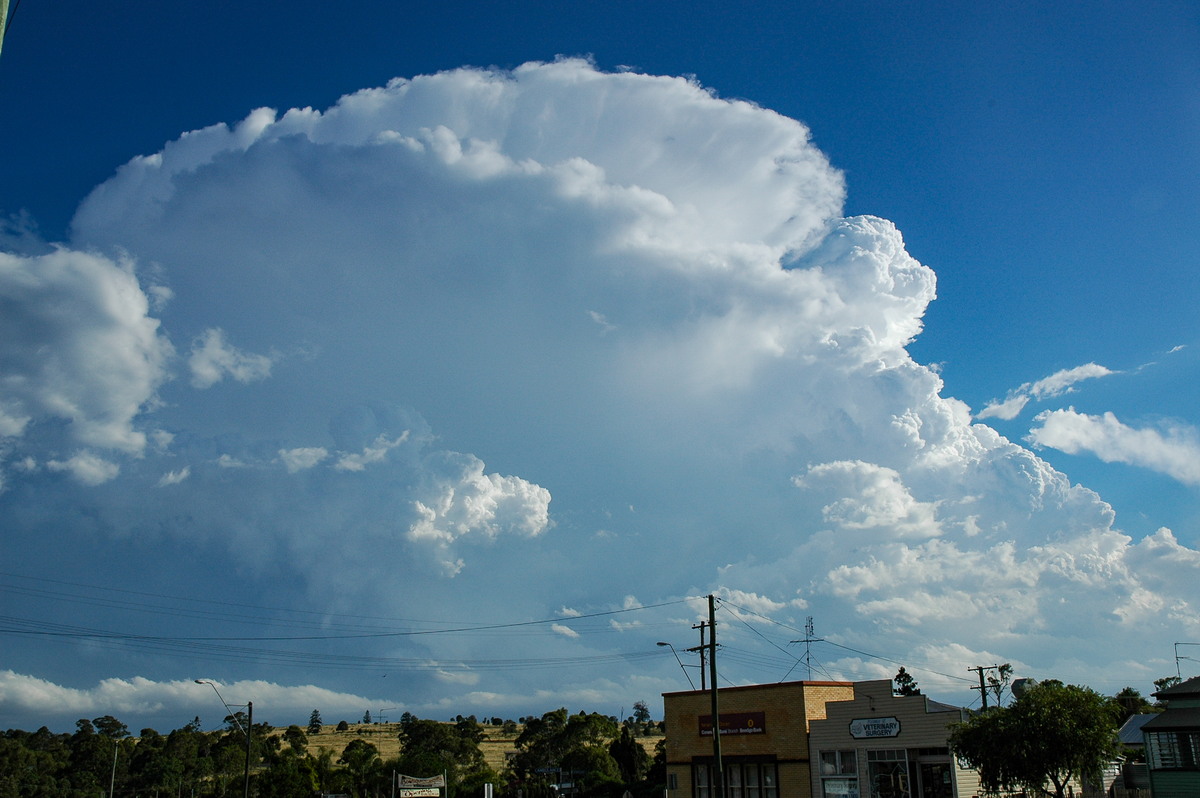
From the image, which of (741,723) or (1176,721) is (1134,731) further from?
(741,723)

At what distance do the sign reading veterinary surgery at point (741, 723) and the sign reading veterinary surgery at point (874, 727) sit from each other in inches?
211

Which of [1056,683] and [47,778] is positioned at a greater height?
[1056,683]

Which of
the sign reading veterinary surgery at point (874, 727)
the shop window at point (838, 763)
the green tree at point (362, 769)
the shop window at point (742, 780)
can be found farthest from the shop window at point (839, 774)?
the green tree at point (362, 769)

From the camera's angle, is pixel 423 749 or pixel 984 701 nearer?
pixel 984 701

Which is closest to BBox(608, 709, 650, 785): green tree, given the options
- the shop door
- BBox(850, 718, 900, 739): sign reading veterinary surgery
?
BBox(850, 718, 900, 739): sign reading veterinary surgery

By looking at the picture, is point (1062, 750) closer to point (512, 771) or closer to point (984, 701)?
point (984, 701)

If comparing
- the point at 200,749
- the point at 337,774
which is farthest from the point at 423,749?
the point at 200,749

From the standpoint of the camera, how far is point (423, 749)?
111625 millimetres

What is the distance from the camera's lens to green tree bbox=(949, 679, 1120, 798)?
114ft

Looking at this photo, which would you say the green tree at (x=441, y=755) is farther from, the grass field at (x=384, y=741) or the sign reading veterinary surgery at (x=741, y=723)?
the sign reading veterinary surgery at (x=741, y=723)

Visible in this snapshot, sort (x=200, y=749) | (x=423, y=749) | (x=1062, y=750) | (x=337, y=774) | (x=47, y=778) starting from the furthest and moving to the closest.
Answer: (x=200, y=749)
(x=423, y=749)
(x=47, y=778)
(x=337, y=774)
(x=1062, y=750)

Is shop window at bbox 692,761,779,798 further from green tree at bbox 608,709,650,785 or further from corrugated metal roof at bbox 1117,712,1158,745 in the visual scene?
green tree at bbox 608,709,650,785

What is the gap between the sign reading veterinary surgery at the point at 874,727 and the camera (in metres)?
45.2

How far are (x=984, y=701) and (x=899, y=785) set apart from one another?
3634 cm
